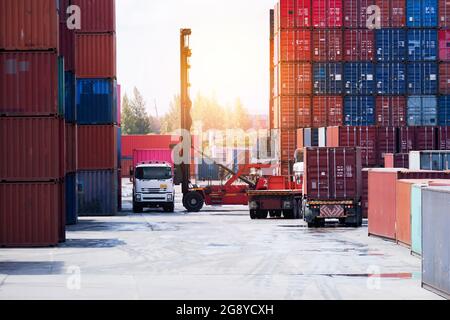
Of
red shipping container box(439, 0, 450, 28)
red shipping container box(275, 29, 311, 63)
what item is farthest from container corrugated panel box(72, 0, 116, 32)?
red shipping container box(439, 0, 450, 28)

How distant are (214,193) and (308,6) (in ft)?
49.4

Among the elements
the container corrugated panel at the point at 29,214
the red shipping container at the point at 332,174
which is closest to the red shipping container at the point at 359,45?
the red shipping container at the point at 332,174

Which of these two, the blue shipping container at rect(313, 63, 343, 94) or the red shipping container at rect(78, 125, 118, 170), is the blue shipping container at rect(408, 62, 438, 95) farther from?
the red shipping container at rect(78, 125, 118, 170)

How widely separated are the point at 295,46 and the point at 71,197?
22938 millimetres

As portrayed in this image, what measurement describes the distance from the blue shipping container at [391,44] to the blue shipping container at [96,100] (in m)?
18.9

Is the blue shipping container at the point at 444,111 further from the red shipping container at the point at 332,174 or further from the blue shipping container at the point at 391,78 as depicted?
the red shipping container at the point at 332,174

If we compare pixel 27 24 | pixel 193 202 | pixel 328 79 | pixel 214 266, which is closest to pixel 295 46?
pixel 328 79

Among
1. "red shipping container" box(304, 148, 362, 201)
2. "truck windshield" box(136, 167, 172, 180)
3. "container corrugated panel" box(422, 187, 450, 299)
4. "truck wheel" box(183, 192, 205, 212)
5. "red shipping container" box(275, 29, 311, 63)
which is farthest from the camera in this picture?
"red shipping container" box(275, 29, 311, 63)

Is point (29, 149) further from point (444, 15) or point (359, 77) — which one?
point (444, 15)

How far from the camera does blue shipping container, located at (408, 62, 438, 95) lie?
61031 mm

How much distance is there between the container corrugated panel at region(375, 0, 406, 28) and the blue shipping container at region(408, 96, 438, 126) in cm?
459

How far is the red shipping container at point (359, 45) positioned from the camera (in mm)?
60031

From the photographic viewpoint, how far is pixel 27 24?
98.9 ft
